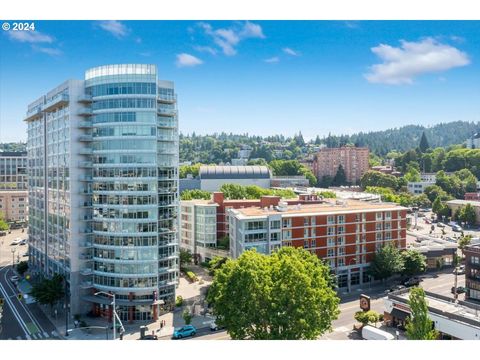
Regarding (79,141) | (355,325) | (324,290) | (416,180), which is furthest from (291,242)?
(416,180)

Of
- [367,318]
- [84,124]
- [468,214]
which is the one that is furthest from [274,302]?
[468,214]

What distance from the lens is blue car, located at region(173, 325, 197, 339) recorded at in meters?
40.5

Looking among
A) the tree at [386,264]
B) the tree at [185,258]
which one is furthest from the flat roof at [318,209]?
the tree at [185,258]

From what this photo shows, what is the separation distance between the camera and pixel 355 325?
41.9 m

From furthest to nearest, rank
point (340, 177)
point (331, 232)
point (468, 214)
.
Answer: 1. point (340, 177)
2. point (468, 214)
3. point (331, 232)

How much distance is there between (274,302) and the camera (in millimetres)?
32688

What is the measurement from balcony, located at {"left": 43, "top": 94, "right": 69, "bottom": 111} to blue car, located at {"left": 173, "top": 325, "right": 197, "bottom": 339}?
26.6m

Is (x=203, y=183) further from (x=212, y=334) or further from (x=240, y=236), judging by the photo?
(x=212, y=334)

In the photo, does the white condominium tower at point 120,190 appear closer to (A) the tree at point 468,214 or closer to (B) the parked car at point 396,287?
(B) the parked car at point 396,287

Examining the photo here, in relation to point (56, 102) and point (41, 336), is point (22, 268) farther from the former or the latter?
point (56, 102)

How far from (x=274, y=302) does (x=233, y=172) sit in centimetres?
8281

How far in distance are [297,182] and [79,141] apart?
105m

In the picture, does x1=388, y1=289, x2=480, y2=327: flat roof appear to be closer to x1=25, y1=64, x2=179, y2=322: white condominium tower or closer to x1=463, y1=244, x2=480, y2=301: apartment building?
x1=463, y1=244, x2=480, y2=301: apartment building

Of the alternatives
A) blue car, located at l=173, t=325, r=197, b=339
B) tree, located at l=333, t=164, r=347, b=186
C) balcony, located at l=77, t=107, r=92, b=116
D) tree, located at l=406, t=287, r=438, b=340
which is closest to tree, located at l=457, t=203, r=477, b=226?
tree, located at l=333, t=164, r=347, b=186
